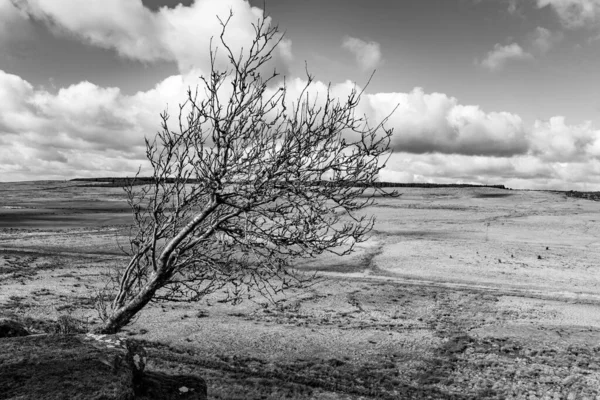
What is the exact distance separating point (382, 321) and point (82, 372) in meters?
11.2

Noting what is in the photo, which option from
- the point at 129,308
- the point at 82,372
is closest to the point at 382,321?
the point at 129,308

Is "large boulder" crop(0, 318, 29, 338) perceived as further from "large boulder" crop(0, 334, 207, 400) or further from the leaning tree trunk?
"large boulder" crop(0, 334, 207, 400)

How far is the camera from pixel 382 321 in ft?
50.5

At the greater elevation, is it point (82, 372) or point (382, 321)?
point (82, 372)

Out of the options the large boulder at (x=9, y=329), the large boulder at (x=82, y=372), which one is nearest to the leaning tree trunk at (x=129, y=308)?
the large boulder at (x=9, y=329)

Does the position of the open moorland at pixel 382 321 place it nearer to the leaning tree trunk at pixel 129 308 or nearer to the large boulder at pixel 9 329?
the leaning tree trunk at pixel 129 308

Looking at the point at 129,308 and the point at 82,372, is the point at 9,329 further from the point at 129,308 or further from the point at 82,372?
the point at 82,372

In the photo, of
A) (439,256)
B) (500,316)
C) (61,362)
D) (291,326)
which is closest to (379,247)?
(439,256)

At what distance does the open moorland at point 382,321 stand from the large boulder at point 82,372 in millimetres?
2860

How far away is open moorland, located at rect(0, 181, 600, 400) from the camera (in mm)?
10680

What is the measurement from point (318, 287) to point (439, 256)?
1075cm

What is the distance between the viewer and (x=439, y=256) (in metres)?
27.5

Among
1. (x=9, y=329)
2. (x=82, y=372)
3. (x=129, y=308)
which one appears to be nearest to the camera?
(x=82, y=372)

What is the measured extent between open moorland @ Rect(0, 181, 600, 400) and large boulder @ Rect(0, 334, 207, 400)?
2.86m
